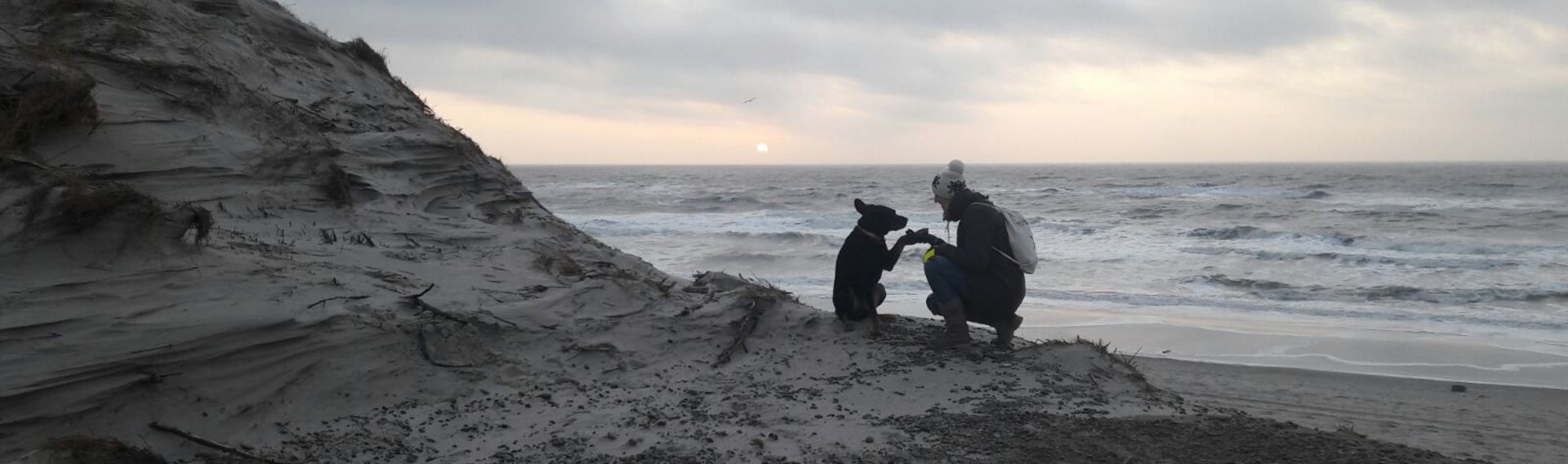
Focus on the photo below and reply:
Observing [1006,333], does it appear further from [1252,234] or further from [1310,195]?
[1310,195]

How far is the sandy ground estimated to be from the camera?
21.3ft

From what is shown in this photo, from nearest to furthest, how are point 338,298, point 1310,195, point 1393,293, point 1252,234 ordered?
point 338,298 → point 1393,293 → point 1252,234 → point 1310,195

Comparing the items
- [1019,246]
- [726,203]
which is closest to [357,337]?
[1019,246]

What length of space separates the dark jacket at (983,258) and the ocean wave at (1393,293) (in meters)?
10.4

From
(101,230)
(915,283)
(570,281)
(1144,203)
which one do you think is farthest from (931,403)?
(1144,203)

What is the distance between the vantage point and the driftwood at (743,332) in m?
5.64

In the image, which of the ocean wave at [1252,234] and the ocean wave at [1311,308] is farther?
the ocean wave at [1252,234]

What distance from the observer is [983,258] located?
5.41 meters

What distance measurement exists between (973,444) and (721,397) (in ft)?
4.42

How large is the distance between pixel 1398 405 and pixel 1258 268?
10.5m

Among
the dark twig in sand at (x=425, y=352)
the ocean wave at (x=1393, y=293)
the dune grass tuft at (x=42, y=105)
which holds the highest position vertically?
the dune grass tuft at (x=42, y=105)

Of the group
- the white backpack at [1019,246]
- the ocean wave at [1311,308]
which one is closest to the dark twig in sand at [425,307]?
the white backpack at [1019,246]

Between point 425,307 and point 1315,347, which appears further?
point 1315,347

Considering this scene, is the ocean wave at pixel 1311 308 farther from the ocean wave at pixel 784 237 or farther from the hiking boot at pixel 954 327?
the ocean wave at pixel 784 237
